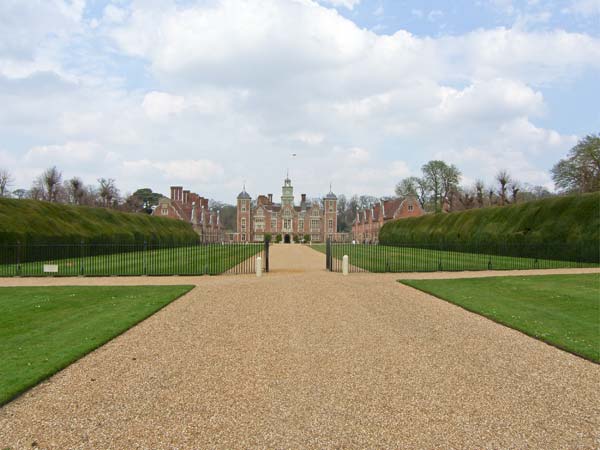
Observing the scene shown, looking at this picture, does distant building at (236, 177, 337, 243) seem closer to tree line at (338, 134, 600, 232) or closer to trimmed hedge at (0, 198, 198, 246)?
tree line at (338, 134, 600, 232)

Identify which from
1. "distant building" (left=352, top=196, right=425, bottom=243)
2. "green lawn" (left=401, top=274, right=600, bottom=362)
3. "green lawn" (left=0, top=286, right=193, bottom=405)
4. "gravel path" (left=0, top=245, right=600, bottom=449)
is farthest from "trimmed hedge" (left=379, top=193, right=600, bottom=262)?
"distant building" (left=352, top=196, right=425, bottom=243)

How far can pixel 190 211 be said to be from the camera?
219ft

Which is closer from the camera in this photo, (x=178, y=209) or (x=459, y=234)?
(x=459, y=234)

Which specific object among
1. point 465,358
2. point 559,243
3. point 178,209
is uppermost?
point 178,209

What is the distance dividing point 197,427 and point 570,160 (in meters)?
49.1

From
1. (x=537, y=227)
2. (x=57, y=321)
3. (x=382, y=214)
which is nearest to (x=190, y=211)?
(x=382, y=214)

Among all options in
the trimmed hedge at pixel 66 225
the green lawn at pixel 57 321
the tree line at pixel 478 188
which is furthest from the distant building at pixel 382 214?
the green lawn at pixel 57 321

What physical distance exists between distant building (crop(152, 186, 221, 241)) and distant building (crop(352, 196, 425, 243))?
82.7 feet

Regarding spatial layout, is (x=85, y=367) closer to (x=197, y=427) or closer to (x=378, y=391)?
(x=197, y=427)

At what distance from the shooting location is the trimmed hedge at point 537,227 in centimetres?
2009

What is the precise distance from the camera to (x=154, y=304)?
33.0 ft

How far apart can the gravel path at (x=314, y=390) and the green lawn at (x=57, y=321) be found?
26cm

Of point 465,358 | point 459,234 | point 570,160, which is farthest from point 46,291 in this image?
point 570,160

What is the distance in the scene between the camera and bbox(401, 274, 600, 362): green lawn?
281 inches
